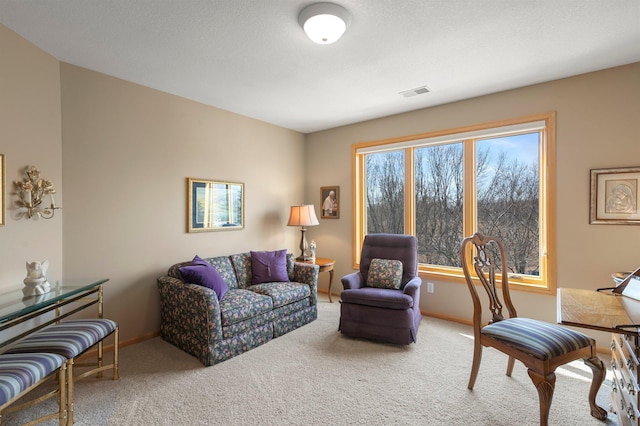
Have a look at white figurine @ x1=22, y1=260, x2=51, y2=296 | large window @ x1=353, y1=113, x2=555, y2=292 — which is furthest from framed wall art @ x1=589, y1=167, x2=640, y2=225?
white figurine @ x1=22, y1=260, x2=51, y2=296

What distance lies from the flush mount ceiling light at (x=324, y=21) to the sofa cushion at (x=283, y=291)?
2412mm

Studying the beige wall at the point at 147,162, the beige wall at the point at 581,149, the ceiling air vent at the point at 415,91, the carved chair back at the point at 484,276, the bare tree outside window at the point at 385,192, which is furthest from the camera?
the bare tree outside window at the point at 385,192

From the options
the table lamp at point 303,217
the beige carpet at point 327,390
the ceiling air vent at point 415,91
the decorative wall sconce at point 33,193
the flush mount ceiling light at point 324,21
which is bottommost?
the beige carpet at point 327,390

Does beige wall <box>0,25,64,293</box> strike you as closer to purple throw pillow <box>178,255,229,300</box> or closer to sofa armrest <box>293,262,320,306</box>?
purple throw pillow <box>178,255,229,300</box>

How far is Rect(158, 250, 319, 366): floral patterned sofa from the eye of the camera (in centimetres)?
257

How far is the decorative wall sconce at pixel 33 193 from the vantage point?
7.32 ft

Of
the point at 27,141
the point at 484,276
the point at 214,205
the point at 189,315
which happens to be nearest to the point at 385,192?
the point at 484,276

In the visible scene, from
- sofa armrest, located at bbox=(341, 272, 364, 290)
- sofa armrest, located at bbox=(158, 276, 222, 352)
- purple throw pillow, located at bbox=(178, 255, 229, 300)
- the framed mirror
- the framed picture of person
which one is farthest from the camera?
the framed picture of person

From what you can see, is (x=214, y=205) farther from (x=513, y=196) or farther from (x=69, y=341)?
(x=513, y=196)

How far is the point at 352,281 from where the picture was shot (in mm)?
3309

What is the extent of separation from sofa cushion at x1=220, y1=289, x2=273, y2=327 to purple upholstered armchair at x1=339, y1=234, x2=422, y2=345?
0.82 metres

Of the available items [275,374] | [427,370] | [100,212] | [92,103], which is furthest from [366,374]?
[92,103]

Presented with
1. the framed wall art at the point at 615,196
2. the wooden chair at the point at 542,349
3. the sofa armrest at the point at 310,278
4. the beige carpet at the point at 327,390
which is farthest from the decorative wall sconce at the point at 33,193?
the framed wall art at the point at 615,196

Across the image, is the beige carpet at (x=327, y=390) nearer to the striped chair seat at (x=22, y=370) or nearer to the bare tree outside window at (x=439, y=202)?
the striped chair seat at (x=22, y=370)
